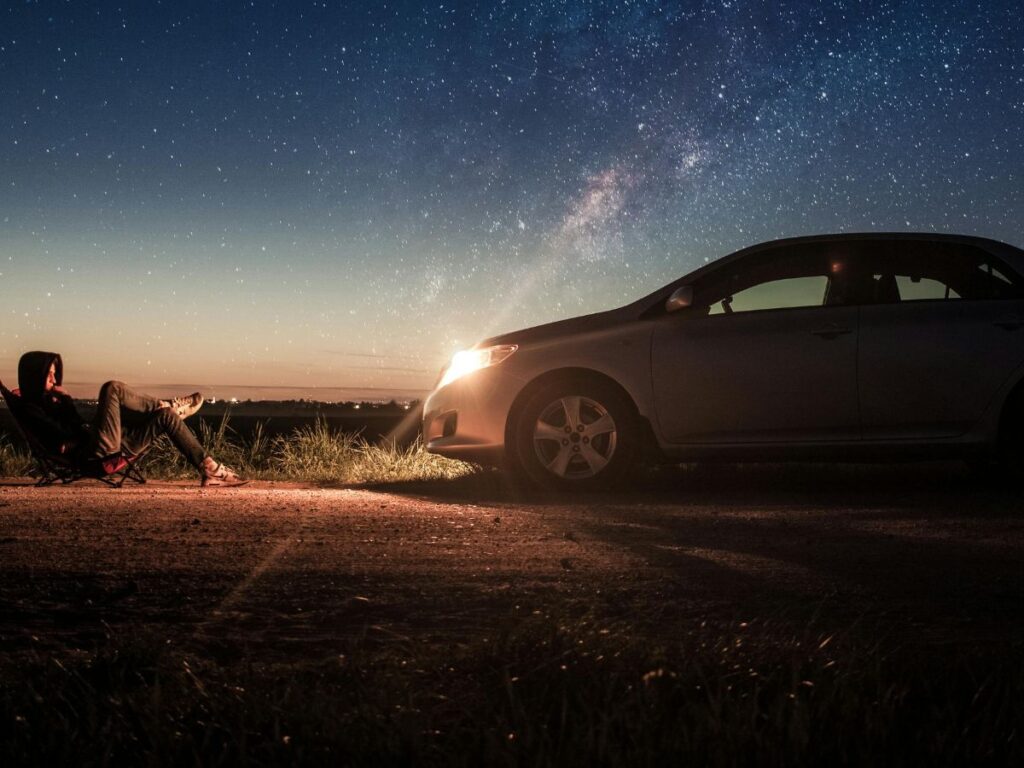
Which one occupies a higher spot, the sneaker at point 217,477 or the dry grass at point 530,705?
the sneaker at point 217,477

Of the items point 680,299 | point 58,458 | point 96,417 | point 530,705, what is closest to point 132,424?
point 96,417

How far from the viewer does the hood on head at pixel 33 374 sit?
943cm

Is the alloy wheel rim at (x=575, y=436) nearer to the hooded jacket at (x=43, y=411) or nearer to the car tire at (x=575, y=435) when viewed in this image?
the car tire at (x=575, y=435)

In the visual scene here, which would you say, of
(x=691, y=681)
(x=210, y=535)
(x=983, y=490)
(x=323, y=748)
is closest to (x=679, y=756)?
(x=691, y=681)

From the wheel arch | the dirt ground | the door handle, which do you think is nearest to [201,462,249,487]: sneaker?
the dirt ground

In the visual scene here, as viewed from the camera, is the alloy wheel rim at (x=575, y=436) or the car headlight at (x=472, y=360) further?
the car headlight at (x=472, y=360)

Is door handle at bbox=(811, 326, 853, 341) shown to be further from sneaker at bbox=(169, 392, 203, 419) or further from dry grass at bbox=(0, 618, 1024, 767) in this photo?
sneaker at bbox=(169, 392, 203, 419)

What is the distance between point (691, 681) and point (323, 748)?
1084 mm

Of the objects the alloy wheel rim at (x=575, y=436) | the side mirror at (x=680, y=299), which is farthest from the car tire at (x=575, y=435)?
the side mirror at (x=680, y=299)

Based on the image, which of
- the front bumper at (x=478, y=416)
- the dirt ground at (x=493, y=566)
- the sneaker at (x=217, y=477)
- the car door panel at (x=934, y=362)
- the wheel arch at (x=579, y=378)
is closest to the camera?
the dirt ground at (x=493, y=566)

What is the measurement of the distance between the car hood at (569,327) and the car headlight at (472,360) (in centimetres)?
6

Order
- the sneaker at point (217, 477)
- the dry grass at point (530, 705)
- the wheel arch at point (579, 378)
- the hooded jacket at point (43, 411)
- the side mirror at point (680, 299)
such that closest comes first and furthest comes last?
the dry grass at point (530, 705), the side mirror at point (680, 299), the wheel arch at point (579, 378), the hooded jacket at point (43, 411), the sneaker at point (217, 477)

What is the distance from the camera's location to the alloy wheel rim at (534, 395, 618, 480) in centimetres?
793

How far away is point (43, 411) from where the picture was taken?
9461mm
